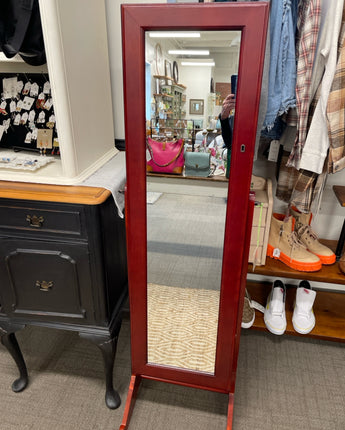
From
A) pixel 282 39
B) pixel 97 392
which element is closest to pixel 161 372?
pixel 97 392

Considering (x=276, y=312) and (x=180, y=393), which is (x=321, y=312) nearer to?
(x=276, y=312)

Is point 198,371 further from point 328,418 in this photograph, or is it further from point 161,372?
point 328,418

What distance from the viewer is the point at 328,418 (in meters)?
1.44

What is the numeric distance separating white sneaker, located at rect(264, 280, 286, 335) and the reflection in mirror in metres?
0.46

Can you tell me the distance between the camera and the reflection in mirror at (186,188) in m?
0.88

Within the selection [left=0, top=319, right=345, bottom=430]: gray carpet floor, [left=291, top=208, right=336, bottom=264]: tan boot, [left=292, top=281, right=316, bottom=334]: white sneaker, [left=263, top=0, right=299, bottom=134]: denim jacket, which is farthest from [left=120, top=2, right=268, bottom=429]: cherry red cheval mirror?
[left=291, top=208, right=336, bottom=264]: tan boot

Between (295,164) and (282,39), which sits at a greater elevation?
(282,39)

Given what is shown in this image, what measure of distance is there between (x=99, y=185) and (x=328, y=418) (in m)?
1.43

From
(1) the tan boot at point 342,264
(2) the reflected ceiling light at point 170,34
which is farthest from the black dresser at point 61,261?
(1) the tan boot at point 342,264

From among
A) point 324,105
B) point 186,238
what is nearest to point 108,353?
point 186,238

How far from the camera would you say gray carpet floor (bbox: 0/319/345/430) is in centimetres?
143

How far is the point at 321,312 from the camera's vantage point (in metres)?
1.78

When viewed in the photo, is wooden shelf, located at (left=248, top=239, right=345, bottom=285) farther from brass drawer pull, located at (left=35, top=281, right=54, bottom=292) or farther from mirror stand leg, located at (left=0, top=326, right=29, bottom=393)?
mirror stand leg, located at (left=0, top=326, right=29, bottom=393)

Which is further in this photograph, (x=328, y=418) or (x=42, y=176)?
(x=328, y=418)
